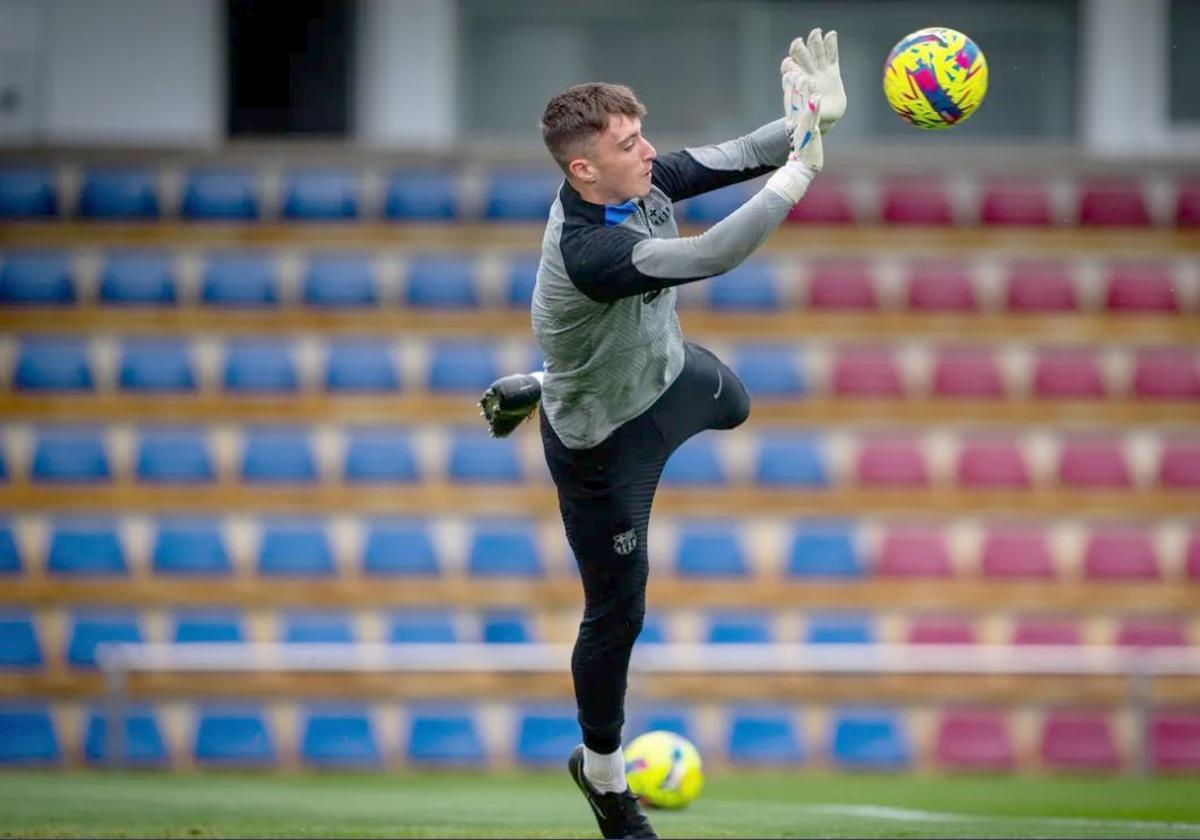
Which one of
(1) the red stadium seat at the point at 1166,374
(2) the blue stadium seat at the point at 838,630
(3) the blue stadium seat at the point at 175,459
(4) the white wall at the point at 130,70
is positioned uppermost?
(4) the white wall at the point at 130,70

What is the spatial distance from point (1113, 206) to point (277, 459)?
595cm

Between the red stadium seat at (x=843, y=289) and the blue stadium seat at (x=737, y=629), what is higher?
the red stadium seat at (x=843, y=289)

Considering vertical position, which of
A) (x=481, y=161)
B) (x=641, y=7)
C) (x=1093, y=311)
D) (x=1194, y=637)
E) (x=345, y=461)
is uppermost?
(x=641, y=7)

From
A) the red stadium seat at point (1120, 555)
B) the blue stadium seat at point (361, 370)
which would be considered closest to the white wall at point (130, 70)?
the blue stadium seat at point (361, 370)

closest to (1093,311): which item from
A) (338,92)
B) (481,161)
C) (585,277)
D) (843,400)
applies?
(843,400)

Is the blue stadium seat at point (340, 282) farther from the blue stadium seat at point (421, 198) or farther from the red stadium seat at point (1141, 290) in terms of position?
the red stadium seat at point (1141, 290)

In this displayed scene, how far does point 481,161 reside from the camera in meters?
13.7

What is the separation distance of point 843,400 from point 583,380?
6911 millimetres

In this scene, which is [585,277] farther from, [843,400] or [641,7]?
[641,7]

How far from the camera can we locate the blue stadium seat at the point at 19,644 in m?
11.2

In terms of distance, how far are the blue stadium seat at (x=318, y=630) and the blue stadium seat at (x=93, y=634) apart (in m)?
0.86

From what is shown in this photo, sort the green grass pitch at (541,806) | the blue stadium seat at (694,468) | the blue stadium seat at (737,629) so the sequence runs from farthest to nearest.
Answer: the blue stadium seat at (694,468)
the blue stadium seat at (737,629)
the green grass pitch at (541,806)

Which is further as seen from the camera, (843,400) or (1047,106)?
(1047,106)

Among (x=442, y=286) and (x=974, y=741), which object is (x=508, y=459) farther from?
(x=974, y=741)
